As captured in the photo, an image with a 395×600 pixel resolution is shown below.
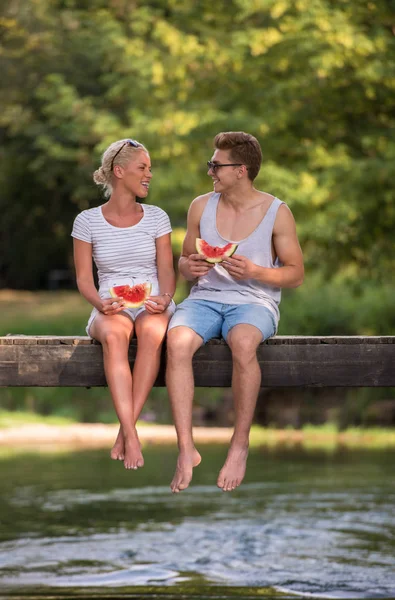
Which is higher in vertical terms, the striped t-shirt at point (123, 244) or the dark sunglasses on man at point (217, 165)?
the dark sunglasses on man at point (217, 165)

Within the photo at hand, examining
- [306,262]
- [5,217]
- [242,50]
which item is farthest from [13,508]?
[5,217]

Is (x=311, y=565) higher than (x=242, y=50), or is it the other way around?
(x=242, y=50)

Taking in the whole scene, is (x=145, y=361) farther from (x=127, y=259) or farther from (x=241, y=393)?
(x=127, y=259)

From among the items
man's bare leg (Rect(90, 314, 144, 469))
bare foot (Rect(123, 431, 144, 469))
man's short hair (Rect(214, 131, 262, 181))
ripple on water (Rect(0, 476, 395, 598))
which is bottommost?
ripple on water (Rect(0, 476, 395, 598))

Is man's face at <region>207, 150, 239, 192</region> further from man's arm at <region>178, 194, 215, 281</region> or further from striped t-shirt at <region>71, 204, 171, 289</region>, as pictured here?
striped t-shirt at <region>71, 204, 171, 289</region>

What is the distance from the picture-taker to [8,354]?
23.8 feet

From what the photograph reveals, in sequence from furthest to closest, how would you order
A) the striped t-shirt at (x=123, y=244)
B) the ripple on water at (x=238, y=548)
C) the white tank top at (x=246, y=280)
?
1. the ripple on water at (x=238, y=548)
2. the striped t-shirt at (x=123, y=244)
3. the white tank top at (x=246, y=280)

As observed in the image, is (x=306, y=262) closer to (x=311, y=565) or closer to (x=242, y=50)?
(x=242, y=50)

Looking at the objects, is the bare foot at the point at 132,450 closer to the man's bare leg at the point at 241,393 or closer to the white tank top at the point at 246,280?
the man's bare leg at the point at 241,393

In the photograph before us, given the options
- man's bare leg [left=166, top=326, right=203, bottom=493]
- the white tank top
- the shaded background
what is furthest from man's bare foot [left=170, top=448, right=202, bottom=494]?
the shaded background

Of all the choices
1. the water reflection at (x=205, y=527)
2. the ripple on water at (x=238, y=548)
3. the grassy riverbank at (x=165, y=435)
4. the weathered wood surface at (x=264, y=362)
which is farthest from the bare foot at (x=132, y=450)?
the grassy riverbank at (x=165, y=435)

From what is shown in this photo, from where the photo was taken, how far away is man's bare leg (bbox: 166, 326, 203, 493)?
21.7ft

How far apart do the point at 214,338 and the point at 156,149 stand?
55.1 ft

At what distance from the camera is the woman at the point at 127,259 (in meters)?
6.77
